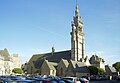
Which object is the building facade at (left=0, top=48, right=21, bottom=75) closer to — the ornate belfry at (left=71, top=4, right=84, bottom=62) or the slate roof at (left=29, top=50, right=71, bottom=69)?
the slate roof at (left=29, top=50, right=71, bottom=69)

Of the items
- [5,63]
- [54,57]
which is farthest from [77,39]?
[5,63]

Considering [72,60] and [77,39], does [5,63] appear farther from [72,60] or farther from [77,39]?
[77,39]

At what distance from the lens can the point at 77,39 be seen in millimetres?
99875

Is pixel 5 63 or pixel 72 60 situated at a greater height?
pixel 72 60

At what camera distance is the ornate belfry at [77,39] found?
97169mm

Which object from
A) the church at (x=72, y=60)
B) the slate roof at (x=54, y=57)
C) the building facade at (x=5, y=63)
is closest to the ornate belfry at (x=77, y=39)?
the church at (x=72, y=60)

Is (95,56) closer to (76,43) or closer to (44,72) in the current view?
(76,43)

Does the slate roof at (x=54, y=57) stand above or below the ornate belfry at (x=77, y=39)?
below

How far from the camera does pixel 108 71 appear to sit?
105000 mm

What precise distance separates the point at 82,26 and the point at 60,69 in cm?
2331

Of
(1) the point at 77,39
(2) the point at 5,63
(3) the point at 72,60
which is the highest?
(1) the point at 77,39

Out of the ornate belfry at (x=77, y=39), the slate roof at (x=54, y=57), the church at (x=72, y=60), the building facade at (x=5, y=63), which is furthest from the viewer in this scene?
the slate roof at (x=54, y=57)

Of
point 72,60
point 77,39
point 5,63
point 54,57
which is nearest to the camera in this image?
point 72,60

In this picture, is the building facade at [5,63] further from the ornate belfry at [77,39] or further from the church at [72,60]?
the ornate belfry at [77,39]
